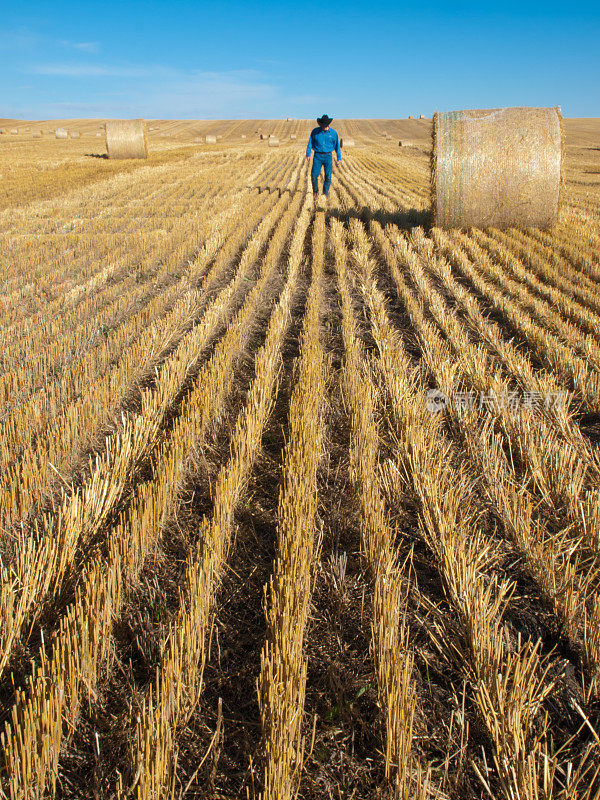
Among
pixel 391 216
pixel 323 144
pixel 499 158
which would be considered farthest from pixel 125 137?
pixel 499 158

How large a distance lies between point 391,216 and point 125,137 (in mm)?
17143

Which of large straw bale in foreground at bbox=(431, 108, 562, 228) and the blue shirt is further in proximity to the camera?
the blue shirt

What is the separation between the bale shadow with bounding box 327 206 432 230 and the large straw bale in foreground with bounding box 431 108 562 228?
109 centimetres

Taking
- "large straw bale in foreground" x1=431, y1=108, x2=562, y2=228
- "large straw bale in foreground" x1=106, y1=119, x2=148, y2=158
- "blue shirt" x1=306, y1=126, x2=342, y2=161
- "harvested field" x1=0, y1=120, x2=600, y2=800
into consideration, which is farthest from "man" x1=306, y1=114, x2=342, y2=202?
"large straw bale in foreground" x1=106, y1=119, x2=148, y2=158

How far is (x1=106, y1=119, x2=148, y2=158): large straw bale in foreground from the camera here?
896 inches

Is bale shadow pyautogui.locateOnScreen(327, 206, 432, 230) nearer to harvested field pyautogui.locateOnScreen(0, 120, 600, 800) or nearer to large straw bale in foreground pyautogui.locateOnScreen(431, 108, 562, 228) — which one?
large straw bale in foreground pyautogui.locateOnScreen(431, 108, 562, 228)

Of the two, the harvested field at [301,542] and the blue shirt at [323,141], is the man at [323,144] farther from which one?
the harvested field at [301,542]

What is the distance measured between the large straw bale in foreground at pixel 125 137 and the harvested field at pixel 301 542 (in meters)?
19.5

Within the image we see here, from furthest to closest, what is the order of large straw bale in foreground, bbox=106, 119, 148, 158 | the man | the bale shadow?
large straw bale in foreground, bbox=106, 119, 148, 158 < the man < the bale shadow

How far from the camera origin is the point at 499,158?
8.35 meters

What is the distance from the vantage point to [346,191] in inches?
588

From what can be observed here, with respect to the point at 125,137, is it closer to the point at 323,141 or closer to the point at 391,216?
the point at 323,141

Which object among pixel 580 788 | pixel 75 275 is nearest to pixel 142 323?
pixel 75 275

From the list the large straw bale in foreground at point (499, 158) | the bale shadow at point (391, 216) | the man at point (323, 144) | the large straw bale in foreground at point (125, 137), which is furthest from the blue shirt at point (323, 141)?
the large straw bale in foreground at point (125, 137)
